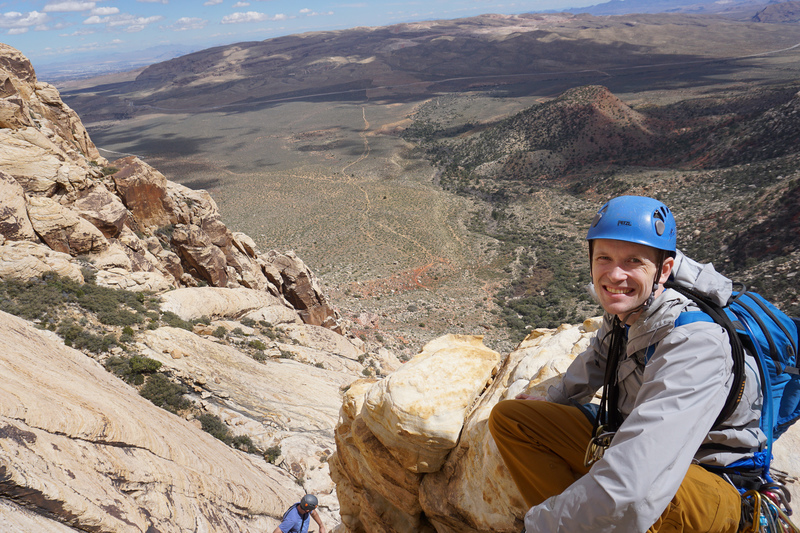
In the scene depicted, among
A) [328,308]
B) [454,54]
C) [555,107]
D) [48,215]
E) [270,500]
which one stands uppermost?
[454,54]

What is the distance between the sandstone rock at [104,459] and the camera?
14.5 ft

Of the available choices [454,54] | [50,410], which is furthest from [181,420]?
→ [454,54]

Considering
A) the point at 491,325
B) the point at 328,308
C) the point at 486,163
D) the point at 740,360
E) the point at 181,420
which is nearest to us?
the point at 740,360

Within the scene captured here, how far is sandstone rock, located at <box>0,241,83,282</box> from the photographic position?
10.5 metres

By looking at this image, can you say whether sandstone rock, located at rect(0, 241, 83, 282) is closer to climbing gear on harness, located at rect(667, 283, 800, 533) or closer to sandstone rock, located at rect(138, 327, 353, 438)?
sandstone rock, located at rect(138, 327, 353, 438)

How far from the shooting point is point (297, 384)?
479 inches

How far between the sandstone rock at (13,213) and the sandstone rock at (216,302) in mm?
3698

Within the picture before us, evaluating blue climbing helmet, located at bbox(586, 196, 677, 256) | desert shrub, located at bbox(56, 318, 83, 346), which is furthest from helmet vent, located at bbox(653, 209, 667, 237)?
desert shrub, located at bbox(56, 318, 83, 346)

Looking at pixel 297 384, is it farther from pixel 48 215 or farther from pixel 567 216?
pixel 567 216

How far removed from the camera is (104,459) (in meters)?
5.35

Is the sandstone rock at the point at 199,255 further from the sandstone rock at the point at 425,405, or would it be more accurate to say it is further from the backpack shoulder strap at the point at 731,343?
the backpack shoulder strap at the point at 731,343

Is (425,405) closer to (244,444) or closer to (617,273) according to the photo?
(617,273)

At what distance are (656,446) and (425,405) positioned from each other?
129 inches

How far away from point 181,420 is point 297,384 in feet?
13.0
